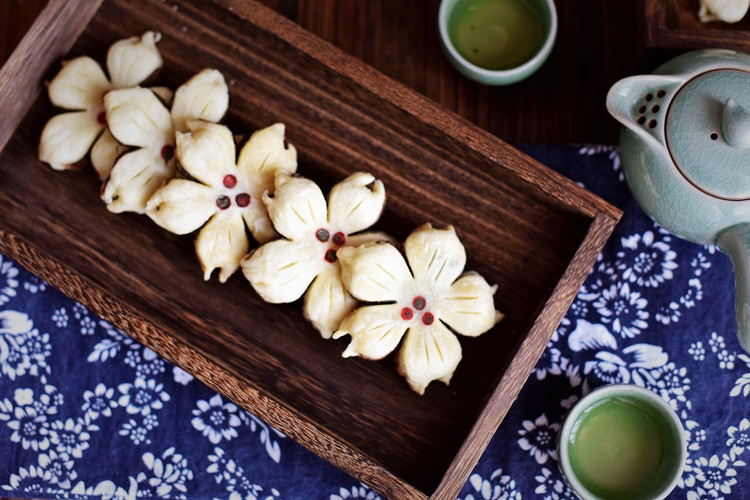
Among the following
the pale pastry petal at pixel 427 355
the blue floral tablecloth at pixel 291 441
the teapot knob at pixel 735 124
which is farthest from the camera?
the blue floral tablecloth at pixel 291 441

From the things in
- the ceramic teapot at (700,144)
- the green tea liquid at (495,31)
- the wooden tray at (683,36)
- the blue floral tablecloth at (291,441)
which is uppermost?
the wooden tray at (683,36)

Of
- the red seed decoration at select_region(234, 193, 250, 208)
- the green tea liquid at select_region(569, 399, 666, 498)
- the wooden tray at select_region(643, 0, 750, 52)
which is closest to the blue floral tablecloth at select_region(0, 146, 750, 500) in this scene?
the green tea liquid at select_region(569, 399, 666, 498)

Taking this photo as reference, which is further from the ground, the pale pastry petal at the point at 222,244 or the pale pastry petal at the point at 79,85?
the pale pastry petal at the point at 79,85

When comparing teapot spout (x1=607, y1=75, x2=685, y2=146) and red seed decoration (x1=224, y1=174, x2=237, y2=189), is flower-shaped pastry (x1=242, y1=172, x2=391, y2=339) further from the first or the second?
teapot spout (x1=607, y1=75, x2=685, y2=146)

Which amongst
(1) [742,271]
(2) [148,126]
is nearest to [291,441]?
(2) [148,126]

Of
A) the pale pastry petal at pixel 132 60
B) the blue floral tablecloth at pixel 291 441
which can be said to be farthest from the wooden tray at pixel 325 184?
the blue floral tablecloth at pixel 291 441

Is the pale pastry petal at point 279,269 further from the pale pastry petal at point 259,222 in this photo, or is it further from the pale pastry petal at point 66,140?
the pale pastry petal at point 66,140

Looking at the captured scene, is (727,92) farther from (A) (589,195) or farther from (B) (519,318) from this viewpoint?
(B) (519,318)
